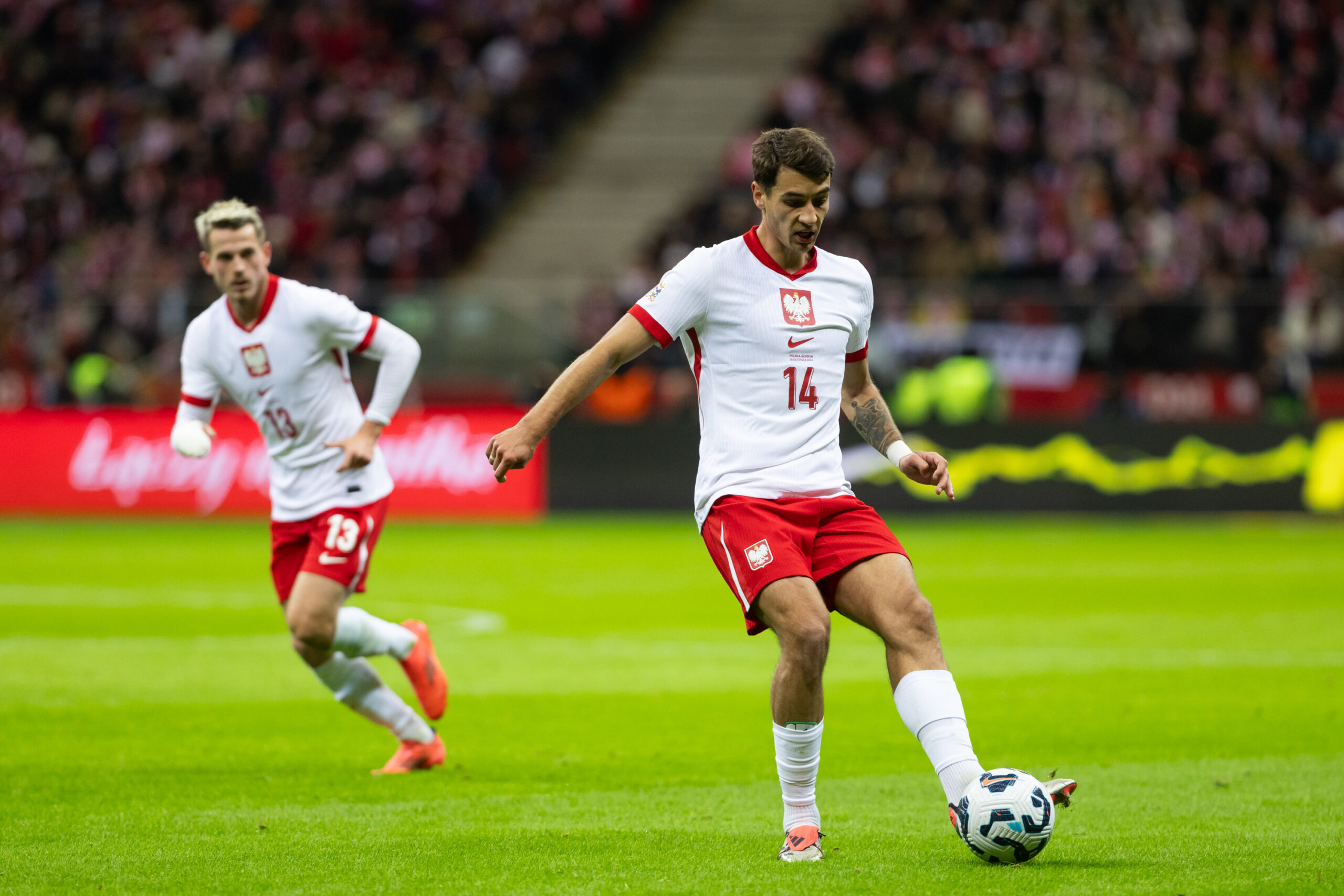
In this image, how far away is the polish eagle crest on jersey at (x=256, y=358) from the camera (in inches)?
296

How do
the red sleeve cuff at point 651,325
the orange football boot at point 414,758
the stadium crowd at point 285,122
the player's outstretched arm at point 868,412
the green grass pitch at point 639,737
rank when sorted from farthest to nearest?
the stadium crowd at point 285,122, the orange football boot at point 414,758, the player's outstretched arm at point 868,412, the red sleeve cuff at point 651,325, the green grass pitch at point 639,737

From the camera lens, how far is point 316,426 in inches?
300

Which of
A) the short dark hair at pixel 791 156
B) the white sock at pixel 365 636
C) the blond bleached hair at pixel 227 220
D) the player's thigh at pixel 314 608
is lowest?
the white sock at pixel 365 636

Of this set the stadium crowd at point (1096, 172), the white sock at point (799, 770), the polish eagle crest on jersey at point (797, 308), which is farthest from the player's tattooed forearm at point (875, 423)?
the stadium crowd at point (1096, 172)

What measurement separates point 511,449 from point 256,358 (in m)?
2.66

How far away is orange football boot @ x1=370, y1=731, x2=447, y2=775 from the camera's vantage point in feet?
23.8

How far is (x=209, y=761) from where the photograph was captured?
293 inches

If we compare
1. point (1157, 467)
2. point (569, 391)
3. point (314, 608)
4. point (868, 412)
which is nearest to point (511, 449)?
point (569, 391)

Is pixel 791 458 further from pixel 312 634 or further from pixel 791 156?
pixel 312 634

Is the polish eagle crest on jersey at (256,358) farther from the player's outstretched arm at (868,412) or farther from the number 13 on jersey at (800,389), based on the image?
the number 13 on jersey at (800,389)

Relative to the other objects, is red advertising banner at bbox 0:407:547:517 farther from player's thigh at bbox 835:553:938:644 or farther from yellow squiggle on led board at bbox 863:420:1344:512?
player's thigh at bbox 835:553:938:644

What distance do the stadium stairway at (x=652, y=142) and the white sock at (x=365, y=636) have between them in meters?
19.9

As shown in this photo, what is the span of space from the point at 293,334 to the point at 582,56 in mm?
24269

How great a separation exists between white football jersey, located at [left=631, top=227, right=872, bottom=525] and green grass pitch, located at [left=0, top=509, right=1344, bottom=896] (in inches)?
49.5
